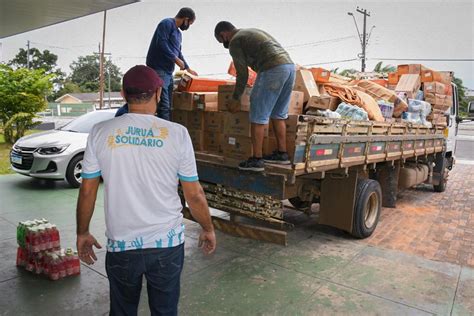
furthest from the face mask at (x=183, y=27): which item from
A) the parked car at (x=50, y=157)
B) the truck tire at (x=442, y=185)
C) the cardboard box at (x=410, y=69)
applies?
the truck tire at (x=442, y=185)

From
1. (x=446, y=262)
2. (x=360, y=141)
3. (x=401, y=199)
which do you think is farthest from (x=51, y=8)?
(x=401, y=199)

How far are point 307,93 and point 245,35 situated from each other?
1.18 m

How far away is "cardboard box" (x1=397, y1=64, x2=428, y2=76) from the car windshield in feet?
20.8

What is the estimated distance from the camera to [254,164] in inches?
141

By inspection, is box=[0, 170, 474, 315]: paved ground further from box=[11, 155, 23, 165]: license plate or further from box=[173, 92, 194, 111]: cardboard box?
box=[11, 155, 23, 165]: license plate

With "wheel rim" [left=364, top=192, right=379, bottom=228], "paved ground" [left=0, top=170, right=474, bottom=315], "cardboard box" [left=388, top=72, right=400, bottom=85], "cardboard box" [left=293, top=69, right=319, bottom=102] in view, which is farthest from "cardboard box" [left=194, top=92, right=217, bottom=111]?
"cardboard box" [left=388, top=72, right=400, bottom=85]

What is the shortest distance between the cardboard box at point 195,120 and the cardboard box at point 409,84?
477cm

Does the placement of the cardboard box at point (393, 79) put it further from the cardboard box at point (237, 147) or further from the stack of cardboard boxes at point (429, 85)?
the cardboard box at point (237, 147)

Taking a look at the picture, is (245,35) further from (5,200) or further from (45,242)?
(5,200)

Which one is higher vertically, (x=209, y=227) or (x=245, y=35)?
(x=245, y=35)

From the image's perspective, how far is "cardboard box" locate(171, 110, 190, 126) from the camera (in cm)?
449

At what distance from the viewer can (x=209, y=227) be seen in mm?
2271

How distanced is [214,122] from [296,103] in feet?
3.03

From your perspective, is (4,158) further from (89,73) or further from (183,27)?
(89,73)
